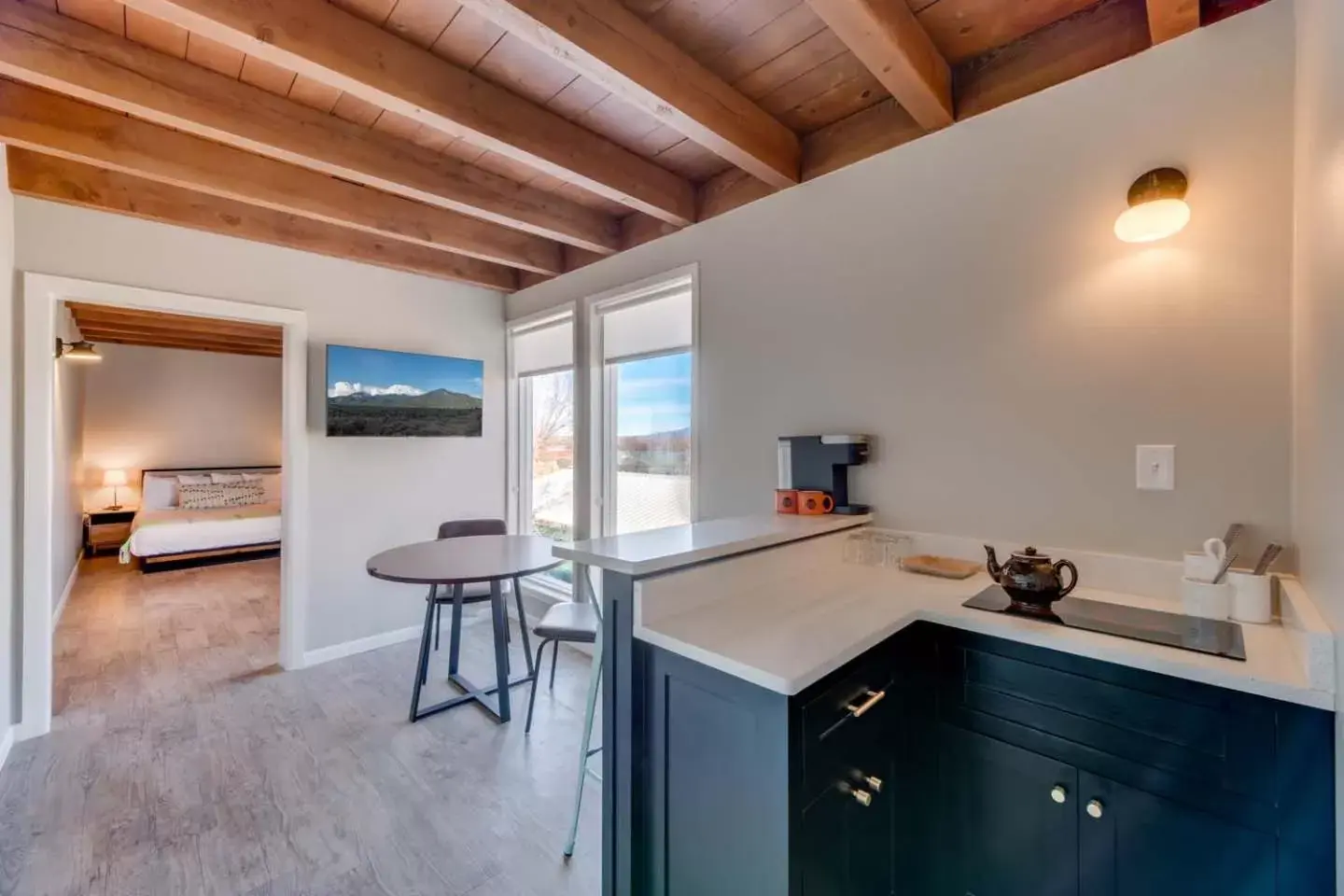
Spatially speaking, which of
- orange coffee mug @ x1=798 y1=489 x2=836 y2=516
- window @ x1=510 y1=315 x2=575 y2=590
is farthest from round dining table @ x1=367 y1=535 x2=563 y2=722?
orange coffee mug @ x1=798 y1=489 x2=836 y2=516

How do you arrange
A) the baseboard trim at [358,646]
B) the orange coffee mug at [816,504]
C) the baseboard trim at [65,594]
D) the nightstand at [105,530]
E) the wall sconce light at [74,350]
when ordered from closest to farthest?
the orange coffee mug at [816,504], the baseboard trim at [358,646], the baseboard trim at [65,594], the wall sconce light at [74,350], the nightstand at [105,530]

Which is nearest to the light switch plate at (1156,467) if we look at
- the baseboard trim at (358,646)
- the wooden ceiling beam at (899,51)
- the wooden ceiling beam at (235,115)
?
the wooden ceiling beam at (899,51)

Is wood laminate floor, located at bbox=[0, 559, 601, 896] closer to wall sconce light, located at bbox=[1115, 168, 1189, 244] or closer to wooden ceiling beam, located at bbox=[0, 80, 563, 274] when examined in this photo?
wooden ceiling beam, located at bbox=[0, 80, 563, 274]

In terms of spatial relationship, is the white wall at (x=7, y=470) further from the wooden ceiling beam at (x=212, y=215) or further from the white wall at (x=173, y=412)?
the white wall at (x=173, y=412)

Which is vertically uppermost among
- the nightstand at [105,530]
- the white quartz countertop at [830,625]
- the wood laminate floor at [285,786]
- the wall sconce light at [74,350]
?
the wall sconce light at [74,350]

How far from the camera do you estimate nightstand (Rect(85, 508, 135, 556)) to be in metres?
6.20

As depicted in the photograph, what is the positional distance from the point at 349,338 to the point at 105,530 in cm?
553

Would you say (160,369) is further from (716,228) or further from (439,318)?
(716,228)

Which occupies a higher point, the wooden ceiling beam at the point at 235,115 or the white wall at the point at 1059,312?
the wooden ceiling beam at the point at 235,115

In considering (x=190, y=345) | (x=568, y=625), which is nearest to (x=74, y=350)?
(x=190, y=345)

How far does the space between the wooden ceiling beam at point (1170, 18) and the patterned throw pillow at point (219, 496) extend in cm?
879

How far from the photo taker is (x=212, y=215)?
2.84 m

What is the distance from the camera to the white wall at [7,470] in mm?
2227

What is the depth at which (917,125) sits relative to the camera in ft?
6.53
